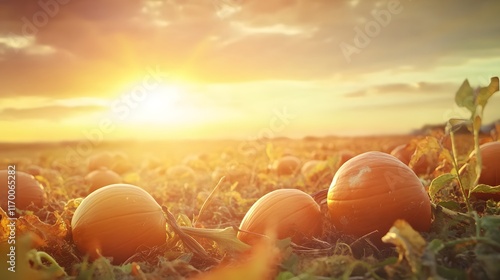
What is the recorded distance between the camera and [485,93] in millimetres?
3336

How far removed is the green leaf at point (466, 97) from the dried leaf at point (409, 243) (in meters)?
1.35

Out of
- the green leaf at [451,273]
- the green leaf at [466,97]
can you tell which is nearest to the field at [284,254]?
the green leaf at [451,273]

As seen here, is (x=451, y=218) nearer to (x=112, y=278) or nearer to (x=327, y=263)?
(x=327, y=263)

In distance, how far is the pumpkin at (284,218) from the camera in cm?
354

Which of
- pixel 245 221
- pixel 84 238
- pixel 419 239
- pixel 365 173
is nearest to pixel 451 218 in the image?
pixel 365 173

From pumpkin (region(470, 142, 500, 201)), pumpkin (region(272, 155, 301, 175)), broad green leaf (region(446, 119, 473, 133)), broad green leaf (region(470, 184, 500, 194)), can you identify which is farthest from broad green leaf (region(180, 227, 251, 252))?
pumpkin (region(272, 155, 301, 175))

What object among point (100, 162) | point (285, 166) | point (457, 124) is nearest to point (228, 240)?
point (457, 124)

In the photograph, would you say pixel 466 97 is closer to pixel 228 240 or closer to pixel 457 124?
pixel 457 124

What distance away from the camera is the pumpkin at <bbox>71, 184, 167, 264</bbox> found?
362 cm

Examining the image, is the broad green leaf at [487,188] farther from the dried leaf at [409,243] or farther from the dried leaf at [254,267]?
the dried leaf at [254,267]

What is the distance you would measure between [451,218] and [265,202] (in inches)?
55.5

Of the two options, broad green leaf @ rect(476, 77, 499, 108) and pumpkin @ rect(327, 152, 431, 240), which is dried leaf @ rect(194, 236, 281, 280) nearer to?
pumpkin @ rect(327, 152, 431, 240)

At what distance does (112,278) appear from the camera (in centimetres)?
277

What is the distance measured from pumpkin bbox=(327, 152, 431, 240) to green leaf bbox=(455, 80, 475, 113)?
64 centimetres
